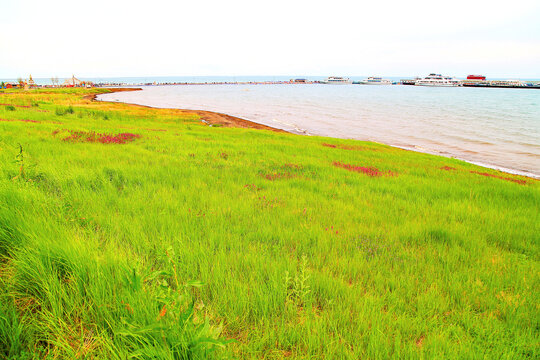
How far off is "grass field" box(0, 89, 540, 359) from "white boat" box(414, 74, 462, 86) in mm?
212478

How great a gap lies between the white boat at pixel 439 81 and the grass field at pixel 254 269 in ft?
697

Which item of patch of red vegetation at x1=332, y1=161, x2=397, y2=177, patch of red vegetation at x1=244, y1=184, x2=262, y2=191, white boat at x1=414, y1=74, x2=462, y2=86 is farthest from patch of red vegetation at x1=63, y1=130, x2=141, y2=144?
white boat at x1=414, y1=74, x2=462, y2=86

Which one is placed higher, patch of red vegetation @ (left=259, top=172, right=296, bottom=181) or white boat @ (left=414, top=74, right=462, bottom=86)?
white boat @ (left=414, top=74, right=462, bottom=86)

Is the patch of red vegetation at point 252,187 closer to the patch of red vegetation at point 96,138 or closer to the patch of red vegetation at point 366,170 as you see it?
the patch of red vegetation at point 366,170

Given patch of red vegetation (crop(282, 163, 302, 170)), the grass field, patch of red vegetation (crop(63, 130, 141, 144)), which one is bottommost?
the grass field

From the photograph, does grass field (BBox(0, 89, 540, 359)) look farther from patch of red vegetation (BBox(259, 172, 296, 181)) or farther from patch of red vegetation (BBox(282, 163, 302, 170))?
patch of red vegetation (BBox(282, 163, 302, 170))

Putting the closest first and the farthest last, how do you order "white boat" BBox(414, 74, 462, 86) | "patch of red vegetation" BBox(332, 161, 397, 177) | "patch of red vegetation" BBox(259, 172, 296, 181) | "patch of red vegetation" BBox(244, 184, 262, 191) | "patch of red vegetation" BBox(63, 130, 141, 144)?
"patch of red vegetation" BBox(244, 184, 262, 191), "patch of red vegetation" BBox(259, 172, 296, 181), "patch of red vegetation" BBox(332, 161, 397, 177), "patch of red vegetation" BBox(63, 130, 141, 144), "white boat" BBox(414, 74, 462, 86)

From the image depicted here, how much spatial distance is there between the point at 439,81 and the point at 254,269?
735 ft

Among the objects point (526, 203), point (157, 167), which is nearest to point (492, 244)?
point (526, 203)

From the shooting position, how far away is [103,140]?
12688 mm

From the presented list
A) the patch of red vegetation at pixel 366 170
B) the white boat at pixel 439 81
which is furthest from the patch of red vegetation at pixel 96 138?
the white boat at pixel 439 81

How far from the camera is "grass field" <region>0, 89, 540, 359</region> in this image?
230cm

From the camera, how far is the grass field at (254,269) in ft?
7.55

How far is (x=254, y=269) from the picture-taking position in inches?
144
